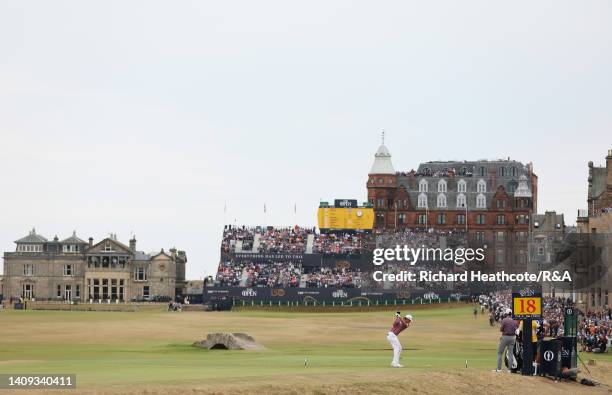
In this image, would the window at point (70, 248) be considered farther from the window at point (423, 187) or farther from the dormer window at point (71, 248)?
A: the window at point (423, 187)

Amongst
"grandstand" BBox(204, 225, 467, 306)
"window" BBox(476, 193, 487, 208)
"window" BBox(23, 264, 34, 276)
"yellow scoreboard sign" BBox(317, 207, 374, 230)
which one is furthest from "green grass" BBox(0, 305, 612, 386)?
"window" BBox(23, 264, 34, 276)

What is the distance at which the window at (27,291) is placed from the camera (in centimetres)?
18200

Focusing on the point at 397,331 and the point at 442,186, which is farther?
the point at 442,186

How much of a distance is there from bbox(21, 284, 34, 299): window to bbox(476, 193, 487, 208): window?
67153 millimetres

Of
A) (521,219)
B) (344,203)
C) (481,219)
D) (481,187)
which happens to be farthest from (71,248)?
(521,219)

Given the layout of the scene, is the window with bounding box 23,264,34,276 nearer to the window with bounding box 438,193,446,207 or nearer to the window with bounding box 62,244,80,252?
the window with bounding box 62,244,80,252

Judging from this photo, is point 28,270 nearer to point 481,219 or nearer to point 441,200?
point 441,200

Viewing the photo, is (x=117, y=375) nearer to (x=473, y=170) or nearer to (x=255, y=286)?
(x=255, y=286)

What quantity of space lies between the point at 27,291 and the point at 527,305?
5975 inches

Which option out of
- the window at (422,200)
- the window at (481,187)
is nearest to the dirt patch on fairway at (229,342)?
the window at (422,200)

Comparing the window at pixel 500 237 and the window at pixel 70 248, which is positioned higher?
the window at pixel 500 237

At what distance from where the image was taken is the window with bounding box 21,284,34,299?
182 meters

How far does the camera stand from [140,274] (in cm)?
18338

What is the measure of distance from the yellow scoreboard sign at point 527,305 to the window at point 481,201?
502ft
